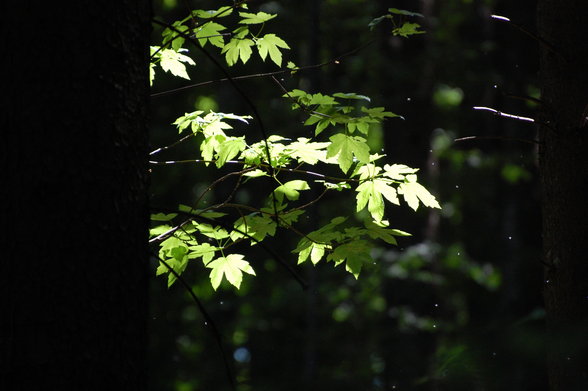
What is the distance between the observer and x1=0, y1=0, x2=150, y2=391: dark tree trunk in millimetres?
1527

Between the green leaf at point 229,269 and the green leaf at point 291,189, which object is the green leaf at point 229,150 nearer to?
the green leaf at point 291,189

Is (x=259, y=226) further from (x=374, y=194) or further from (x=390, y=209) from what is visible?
(x=390, y=209)

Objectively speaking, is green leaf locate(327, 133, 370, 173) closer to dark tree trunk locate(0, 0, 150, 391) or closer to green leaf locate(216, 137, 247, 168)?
green leaf locate(216, 137, 247, 168)

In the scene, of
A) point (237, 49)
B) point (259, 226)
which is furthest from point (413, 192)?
point (237, 49)

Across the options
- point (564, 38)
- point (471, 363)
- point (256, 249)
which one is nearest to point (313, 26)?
point (256, 249)

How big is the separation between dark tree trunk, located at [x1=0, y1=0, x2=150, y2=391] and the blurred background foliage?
729cm

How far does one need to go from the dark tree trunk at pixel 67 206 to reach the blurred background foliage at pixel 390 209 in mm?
7290

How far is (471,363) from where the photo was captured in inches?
40.2

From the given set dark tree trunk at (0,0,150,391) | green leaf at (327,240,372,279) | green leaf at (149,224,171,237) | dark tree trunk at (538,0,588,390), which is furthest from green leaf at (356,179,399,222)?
dark tree trunk at (0,0,150,391)

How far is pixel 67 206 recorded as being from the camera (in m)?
1.58

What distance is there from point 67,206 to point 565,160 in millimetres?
2006

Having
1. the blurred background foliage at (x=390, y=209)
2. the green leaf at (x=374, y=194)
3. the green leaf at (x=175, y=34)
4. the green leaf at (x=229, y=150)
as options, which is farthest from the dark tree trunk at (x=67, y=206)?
the blurred background foliage at (x=390, y=209)

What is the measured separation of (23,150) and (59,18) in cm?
35

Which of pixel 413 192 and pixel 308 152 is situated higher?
pixel 308 152
